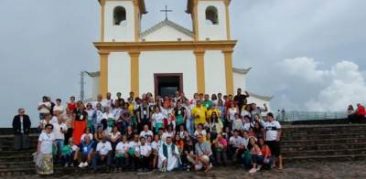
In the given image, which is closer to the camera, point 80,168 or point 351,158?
point 80,168

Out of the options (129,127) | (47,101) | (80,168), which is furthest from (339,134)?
(47,101)

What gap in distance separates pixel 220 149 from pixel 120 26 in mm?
12622

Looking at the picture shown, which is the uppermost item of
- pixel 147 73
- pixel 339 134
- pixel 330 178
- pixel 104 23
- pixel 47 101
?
pixel 104 23

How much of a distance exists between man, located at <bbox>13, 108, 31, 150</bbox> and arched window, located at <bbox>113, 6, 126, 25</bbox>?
10.8 meters

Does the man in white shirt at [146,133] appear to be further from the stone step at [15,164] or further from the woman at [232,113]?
the stone step at [15,164]

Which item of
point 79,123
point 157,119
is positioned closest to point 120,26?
point 79,123

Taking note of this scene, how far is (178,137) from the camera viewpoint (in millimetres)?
12055

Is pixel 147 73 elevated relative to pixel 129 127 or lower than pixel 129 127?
elevated

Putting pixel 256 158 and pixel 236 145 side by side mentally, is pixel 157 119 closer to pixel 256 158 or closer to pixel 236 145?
pixel 236 145

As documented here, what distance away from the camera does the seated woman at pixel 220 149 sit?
12.0 m

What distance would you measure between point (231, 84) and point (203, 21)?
363cm

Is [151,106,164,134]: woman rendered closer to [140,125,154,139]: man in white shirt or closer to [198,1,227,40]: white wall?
[140,125,154,139]: man in white shirt

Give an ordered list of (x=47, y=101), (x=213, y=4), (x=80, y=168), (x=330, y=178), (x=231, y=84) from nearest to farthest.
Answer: (x=330, y=178)
(x=80, y=168)
(x=47, y=101)
(x=231, y=84)
(x=213, y=4)

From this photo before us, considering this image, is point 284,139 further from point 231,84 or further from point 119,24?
point 119,24
